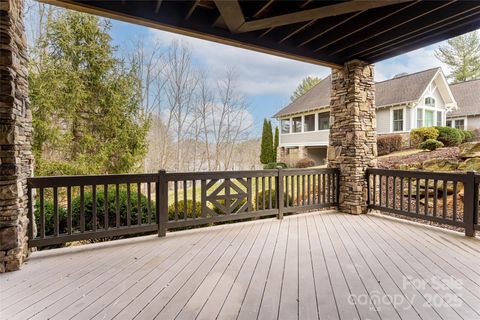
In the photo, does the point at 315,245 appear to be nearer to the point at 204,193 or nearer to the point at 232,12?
the point at 204,193

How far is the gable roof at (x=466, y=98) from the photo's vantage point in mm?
12750

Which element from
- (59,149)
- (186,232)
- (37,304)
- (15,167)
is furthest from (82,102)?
(37,304)

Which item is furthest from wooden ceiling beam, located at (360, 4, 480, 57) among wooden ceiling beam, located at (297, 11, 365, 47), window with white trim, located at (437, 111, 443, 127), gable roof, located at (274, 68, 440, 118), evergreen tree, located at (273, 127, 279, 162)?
evergreen tree, located at (273, 127, 279, 162)

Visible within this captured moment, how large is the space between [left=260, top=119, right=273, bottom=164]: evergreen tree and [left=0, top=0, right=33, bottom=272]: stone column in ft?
44.5

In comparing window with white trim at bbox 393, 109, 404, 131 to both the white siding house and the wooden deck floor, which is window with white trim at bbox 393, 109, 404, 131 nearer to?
the white siding house

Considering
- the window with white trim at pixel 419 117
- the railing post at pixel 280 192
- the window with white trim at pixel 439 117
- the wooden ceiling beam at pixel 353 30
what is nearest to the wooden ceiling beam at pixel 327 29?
the wooden ceiling beam at pixel 353 30

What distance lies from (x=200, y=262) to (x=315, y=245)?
1.59 metres

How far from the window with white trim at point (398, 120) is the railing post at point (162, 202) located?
38.8ft

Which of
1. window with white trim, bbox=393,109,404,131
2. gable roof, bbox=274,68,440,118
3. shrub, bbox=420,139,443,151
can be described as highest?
gable roof, bbox=274,68,440,118

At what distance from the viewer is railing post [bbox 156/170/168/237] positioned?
3.81 m

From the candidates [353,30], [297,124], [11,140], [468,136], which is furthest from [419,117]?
[11,140]

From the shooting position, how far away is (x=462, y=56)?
15.7 metres

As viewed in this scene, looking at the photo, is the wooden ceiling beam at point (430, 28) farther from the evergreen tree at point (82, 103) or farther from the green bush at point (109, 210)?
the evergreen tree at point (82, 103)

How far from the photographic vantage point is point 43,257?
3033 millimetres
